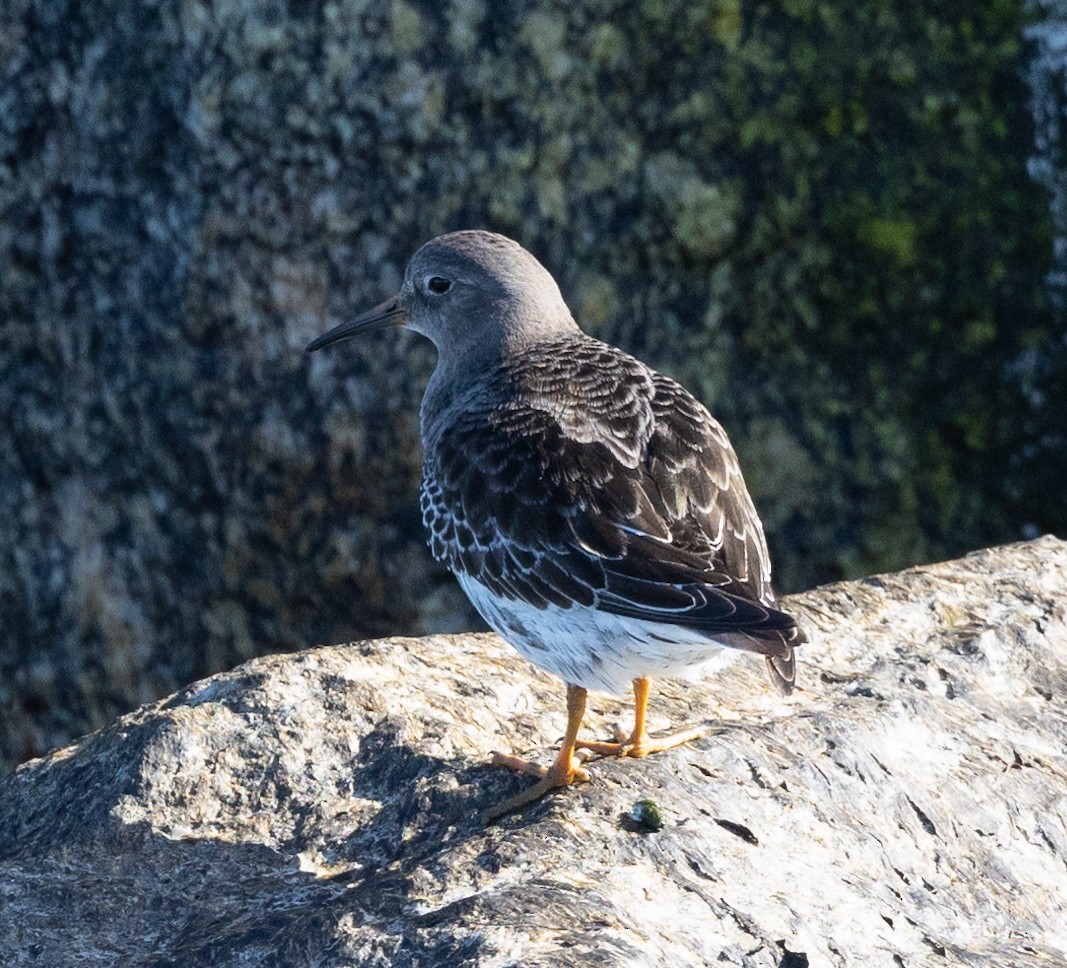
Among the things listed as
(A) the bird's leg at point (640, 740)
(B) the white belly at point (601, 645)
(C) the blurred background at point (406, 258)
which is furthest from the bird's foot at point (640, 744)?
(C) the blurred background at point (406, 258)

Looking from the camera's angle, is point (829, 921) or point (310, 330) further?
point (310, 330)

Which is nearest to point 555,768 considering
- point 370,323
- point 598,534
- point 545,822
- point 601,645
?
point 545,822

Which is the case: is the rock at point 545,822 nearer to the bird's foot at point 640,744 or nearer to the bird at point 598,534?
the bird's foot at point 640,744

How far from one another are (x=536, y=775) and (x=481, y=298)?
8.59ft

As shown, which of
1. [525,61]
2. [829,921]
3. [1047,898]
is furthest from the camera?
[525,61]

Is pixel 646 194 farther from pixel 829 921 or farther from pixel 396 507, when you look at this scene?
pixel 829 921

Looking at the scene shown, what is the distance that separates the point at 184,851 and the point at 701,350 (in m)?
5.19

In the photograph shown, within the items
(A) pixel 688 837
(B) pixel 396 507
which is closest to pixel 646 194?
(B) pixel 396 507

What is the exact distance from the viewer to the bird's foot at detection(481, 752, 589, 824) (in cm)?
589

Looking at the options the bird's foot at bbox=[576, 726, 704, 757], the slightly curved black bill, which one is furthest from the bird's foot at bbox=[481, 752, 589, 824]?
the slightly curved black bill

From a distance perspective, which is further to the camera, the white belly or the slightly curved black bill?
the slightly curved black bill

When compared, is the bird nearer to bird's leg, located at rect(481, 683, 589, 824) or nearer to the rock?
bird's leg, located at rect(481, 683, 589, 824)

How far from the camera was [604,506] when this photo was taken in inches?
240

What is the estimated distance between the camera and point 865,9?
9.91m
